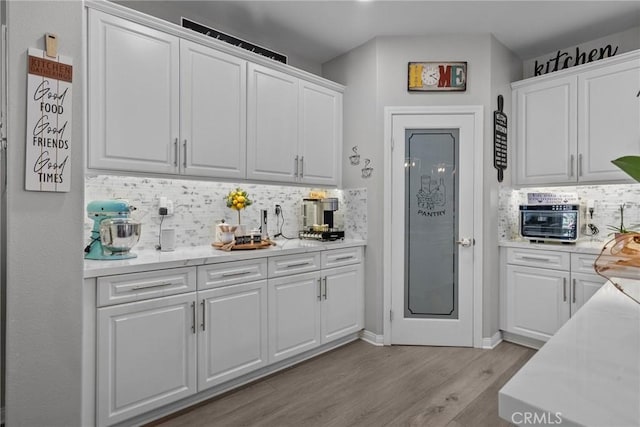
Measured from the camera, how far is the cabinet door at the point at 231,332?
229 centimetres

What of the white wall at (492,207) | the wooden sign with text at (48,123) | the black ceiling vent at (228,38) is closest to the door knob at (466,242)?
the white wall at (492,207)

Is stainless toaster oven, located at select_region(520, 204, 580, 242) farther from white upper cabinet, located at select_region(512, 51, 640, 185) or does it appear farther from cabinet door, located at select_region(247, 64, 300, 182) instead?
cabinet door, located at select_region(247, 64, 300, 182)

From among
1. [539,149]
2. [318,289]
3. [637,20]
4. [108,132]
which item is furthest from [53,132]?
[637,20]

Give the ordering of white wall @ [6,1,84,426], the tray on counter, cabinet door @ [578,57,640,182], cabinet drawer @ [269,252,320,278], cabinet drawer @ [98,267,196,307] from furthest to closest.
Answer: cabinet door @ [578,57,640,182], cabinet drawer @ [269,252,320,278], the tray on counter, cabinet drawer @ [98,267,196,307], white wall @ [6,1,84,426]

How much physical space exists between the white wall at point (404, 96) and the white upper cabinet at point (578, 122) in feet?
1.33

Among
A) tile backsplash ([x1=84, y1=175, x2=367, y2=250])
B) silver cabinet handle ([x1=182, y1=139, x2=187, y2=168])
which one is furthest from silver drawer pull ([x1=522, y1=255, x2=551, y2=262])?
silver cabinet handle ([x1=182, y1=139, x2=187, y2=168])

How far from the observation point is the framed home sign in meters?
3.28

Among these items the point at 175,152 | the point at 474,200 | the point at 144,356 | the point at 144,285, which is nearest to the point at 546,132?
the point at 474,200

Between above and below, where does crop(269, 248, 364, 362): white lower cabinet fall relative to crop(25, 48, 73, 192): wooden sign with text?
below

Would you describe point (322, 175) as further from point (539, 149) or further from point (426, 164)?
point (539, 149)

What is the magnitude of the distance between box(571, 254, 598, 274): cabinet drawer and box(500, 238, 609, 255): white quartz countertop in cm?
4

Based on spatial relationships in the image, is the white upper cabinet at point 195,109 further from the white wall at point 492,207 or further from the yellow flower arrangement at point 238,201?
the white wall at point 492,207

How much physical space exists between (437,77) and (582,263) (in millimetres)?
1978

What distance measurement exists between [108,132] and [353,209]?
215 cm
